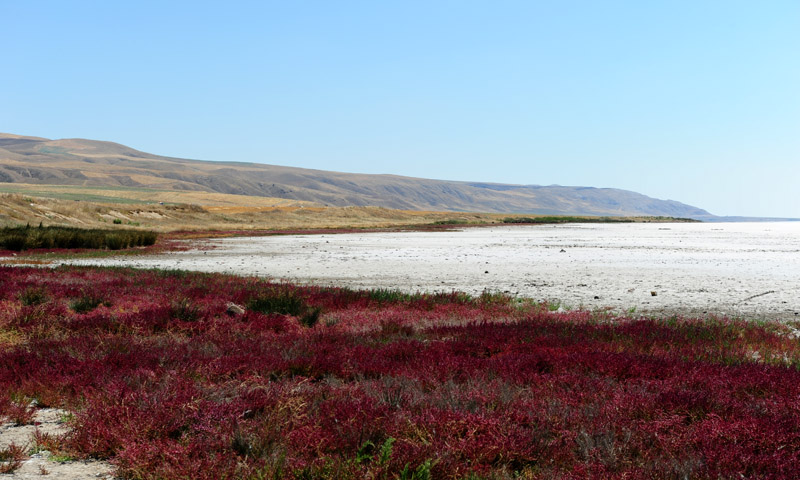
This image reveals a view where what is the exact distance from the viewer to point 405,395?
5.63 m

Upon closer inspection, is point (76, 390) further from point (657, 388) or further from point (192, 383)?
point (657, 388)

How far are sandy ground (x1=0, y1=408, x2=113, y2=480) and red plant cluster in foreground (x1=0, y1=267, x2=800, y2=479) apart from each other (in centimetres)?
12

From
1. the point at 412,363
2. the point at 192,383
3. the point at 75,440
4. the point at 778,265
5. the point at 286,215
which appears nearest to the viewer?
the point at 75,440

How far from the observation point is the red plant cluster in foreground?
4.30 meters

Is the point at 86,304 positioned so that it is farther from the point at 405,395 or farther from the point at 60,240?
the point at 60,240

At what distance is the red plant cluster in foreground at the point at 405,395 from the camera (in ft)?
14.1

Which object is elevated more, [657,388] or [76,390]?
[657,388]

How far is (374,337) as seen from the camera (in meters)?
9.62

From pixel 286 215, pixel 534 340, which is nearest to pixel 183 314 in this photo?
pixel 534 340

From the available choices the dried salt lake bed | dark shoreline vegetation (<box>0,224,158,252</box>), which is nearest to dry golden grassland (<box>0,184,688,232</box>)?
dark shoreline vegetation (<box>0,224,158,252</box>)

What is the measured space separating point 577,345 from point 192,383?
16.8ft

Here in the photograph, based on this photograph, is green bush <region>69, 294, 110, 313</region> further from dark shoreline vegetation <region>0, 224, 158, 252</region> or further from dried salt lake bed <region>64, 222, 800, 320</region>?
dark shoreline vegetation <region>0, 224, 158, 252</region>

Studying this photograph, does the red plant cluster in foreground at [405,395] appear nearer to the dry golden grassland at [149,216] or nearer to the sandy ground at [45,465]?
the sandy ground at [45,465]

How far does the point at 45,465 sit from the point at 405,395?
2.88 m
